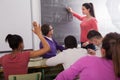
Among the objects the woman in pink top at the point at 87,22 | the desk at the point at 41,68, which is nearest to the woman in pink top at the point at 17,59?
the desk at the point at 41,68

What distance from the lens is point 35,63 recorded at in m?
3.13

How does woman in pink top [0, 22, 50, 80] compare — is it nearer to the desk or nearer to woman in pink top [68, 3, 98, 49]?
the desk

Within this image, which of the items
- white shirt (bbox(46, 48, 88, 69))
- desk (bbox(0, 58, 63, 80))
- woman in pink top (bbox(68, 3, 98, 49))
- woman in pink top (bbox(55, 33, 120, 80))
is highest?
woman in pink top (bbox(68, 3, 98, 49))

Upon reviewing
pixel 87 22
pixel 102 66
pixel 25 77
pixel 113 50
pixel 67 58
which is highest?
pixel 87 22

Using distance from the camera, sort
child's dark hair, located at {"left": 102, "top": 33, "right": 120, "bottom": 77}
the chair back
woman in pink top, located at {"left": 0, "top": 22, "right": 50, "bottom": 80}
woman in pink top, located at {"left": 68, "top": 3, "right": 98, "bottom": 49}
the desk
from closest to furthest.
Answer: child's dark hair, located at {"left": 102, "top": 33, "right": 120, "bottom": 77}
the chair back
woman in pink top, located at {"left": 0, "top": 22, "right": 50, "bottom": 80}
the desk
woman in pink top, located at {"left": 68, "top": 3, "right": 98, "bottom": 49}

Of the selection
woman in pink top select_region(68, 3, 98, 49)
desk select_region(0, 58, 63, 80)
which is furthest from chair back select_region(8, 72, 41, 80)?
woman in pink top select_region(68, 3, 98, 49)

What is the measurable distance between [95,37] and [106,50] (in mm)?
1519

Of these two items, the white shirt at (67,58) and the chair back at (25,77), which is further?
the white shirt at (67,58)

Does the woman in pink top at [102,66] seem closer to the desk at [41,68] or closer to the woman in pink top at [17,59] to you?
the woman in pink top at [17,59]

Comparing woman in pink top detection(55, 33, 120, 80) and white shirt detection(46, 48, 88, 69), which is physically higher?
woman in pink top detection(55, 33, 120, 80)

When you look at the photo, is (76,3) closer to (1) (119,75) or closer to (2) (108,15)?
(2) (108,15)

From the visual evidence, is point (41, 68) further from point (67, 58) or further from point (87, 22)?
point (87, 22)

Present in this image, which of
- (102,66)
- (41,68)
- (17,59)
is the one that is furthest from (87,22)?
(102,66)

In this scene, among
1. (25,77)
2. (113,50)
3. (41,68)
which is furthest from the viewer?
(41,68)
